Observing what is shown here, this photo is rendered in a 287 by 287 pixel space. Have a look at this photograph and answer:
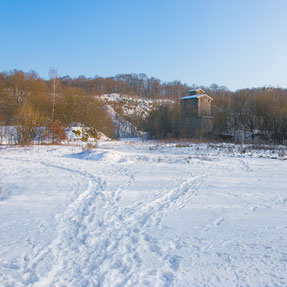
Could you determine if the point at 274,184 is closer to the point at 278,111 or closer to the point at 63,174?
the point at 63,174

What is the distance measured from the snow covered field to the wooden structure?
25.5m

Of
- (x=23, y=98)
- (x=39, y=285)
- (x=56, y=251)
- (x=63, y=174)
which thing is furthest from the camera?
(x=23, y=98)

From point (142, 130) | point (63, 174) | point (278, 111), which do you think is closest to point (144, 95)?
point (142, 130)

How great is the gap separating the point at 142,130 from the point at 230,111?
54.0 feet

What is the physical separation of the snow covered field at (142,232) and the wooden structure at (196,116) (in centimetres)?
2549

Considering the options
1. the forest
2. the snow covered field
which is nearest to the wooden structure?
the forest

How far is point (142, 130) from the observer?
4256 cm

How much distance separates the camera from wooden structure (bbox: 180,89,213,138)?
105 ft

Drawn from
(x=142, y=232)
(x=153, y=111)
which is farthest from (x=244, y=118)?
(x=142, y=232)

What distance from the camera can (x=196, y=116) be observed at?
32125mm

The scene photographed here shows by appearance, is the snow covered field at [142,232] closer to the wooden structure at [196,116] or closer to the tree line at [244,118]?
the wooden structure at [196,116]

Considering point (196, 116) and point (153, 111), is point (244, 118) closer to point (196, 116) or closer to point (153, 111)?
point (196, 116)

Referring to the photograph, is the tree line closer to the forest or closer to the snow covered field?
the forest

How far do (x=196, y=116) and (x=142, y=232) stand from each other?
3017 centimetres
